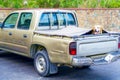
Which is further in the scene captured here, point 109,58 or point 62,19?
point 62,19

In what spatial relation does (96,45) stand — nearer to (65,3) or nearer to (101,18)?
(101,18)

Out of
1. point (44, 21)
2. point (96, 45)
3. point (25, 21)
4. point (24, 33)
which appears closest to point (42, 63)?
point (24, 33)

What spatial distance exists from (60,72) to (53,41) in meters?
1.47

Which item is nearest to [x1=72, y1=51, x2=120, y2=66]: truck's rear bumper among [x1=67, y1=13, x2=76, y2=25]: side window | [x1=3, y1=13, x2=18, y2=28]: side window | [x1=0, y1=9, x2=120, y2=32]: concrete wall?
[x1=67, y1=13, x2=76, y2=25]: side window

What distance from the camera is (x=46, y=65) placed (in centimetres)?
798

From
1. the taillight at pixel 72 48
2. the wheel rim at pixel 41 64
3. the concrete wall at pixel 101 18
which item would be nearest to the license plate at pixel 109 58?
the taillight at pixel 72 48

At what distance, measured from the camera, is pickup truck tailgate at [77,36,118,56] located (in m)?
7.19

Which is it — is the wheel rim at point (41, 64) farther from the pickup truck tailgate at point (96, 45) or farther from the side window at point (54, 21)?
the pickup truck tailgate at point (96, 45)

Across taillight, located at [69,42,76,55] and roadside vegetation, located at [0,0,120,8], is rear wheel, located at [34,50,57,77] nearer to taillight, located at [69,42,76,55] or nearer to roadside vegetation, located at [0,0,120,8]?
taillight, located at [69,42,76,55]

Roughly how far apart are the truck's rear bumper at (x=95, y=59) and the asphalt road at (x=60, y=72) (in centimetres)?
65

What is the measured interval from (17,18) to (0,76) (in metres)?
2.07

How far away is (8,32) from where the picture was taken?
9.59 m

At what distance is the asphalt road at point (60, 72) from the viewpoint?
8.05m

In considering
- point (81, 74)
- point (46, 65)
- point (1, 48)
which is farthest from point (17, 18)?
point (81, 74)
